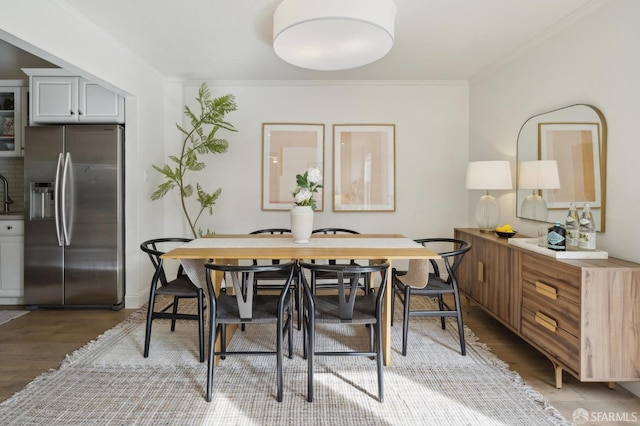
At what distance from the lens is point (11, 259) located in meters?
3.62

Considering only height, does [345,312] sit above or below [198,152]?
below

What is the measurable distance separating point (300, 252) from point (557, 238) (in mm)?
1660

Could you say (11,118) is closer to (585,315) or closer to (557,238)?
(557,238)

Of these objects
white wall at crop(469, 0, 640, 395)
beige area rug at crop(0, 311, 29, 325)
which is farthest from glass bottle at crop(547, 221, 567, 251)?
beige area rug at crop(0, 311, 29, 325)

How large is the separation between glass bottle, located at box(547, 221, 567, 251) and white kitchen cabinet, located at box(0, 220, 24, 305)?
4.70 meters

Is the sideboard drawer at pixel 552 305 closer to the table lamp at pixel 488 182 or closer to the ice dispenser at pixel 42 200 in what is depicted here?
the table lamp at pixel 488 182

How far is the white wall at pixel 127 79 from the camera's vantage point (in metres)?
2.30

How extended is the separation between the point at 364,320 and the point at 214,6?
7.96 feet

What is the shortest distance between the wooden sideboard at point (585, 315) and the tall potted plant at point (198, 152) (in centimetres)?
306

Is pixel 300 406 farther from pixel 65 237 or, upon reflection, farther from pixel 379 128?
pixel 379 128

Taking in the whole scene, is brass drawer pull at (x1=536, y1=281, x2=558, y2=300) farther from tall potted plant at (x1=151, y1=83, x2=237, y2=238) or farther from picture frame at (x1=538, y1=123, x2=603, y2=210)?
tall potted plant at (x1=151, y1=83, x2=237, y2=238)

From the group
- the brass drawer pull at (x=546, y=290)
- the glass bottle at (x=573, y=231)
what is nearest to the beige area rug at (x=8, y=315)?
the brass drawer pull at (x=546, y=290)

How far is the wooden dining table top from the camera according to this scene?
2.30m

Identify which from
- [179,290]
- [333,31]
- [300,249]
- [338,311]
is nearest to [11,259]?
[179,290]
